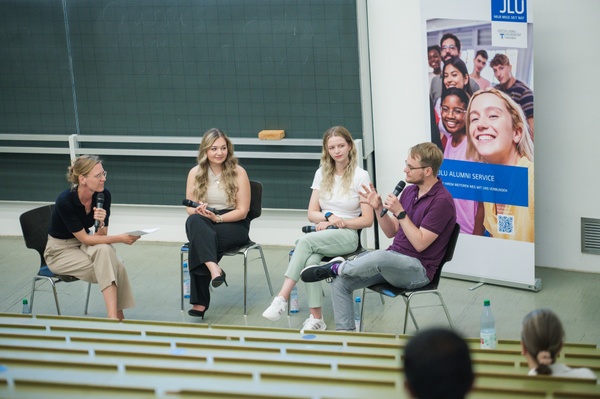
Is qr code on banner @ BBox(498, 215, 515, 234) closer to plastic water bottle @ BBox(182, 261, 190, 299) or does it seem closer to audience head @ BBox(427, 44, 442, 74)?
audience head @ BBox(427, 44, 442, 74)

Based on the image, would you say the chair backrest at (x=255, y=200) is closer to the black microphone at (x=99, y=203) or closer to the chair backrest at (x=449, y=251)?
the black microphone at (x=99, y=203)

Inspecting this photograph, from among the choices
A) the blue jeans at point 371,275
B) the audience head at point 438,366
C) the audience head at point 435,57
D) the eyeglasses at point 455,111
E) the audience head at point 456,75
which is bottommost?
A: the blue jeans at point 371,275

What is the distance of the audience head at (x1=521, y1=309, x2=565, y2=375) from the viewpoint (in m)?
2.92

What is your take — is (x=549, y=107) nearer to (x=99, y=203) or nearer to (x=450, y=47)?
(x=450, y=47)

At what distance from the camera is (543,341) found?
2.92 metres

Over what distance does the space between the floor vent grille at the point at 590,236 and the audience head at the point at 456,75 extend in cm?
138

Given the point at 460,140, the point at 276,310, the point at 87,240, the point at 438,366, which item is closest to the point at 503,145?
the point at 460,140

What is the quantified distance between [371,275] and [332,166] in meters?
1.14

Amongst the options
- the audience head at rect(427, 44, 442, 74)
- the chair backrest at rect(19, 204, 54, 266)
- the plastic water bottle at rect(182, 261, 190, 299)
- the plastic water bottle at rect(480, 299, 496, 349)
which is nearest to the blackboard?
the audience head at rect(427, 44, 442, 74)

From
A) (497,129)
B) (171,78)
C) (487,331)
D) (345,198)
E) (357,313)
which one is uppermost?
(171,78)

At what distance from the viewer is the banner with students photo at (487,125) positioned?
19.4 feet

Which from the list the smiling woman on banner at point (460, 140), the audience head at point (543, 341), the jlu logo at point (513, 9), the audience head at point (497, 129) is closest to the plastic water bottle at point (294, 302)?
the smiling woman on banner at point (460, 140)

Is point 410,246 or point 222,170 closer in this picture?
point 410,246

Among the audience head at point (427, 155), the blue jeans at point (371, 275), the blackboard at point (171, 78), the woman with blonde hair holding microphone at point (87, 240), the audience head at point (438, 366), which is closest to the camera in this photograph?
the audience head at point (438, 366)
